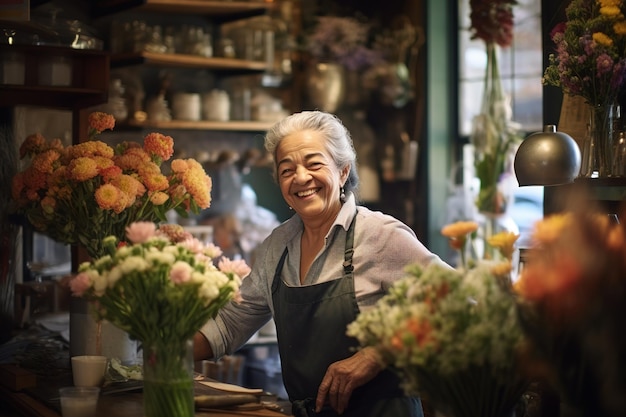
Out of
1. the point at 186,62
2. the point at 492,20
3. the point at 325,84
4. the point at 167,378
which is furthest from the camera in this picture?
the point at 325,84

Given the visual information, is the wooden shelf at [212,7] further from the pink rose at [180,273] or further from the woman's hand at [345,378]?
the pink rose at [180,273]

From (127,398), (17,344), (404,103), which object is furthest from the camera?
(404,103)

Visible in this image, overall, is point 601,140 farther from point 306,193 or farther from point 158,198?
point 158,198

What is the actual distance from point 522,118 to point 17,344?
318 centimetres

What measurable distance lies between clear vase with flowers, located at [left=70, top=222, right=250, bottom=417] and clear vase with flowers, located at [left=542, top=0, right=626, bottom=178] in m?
1.40

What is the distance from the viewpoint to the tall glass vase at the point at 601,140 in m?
3.06

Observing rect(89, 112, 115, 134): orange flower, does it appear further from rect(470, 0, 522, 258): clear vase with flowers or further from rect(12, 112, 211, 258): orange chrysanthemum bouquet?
rect(470, 0, 522, 258): clear vase with flowers

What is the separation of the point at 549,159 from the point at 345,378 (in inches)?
34.9

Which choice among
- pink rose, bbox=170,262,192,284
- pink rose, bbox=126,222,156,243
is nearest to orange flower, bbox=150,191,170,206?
pink rose, bbox=126,222,156,243

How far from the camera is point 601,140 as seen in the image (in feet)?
10.1

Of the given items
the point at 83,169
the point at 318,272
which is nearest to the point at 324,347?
the point at 318,272

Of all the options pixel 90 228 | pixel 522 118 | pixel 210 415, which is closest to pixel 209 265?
pixel 210 415

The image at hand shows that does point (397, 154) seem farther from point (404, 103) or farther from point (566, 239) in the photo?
point (566, 239)

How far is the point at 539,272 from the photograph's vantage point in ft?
5.21
